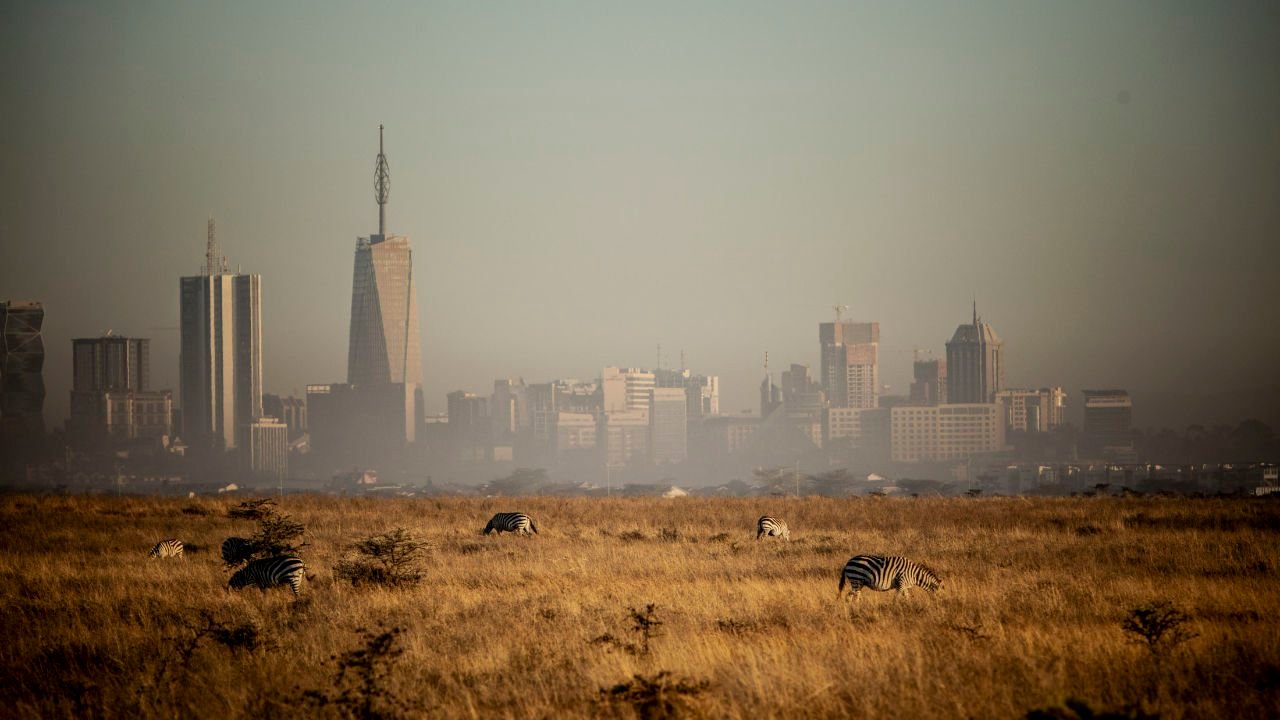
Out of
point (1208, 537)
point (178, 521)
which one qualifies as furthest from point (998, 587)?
point (178, 521)

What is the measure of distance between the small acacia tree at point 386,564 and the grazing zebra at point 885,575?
8866 mm

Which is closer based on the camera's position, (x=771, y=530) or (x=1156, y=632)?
(x=1156, y=632)

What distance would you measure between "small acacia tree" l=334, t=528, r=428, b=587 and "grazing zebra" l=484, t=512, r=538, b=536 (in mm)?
7857

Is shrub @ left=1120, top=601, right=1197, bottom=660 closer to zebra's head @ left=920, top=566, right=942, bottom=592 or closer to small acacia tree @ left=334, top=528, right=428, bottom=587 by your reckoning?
zebra's head @ left=920, top=566, right=942, bottom=592

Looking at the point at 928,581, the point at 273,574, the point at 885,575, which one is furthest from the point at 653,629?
the point at 273,574

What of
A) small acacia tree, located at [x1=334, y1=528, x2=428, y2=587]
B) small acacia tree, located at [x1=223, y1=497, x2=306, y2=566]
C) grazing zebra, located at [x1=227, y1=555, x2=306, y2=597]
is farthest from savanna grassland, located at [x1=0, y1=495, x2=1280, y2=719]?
small acacia tree, located at [x1=223, y1=497, x2=306, y2=566]

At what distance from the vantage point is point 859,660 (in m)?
13.9

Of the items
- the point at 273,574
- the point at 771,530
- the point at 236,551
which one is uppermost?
the point at 273,574

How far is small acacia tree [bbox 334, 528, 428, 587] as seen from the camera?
74.7 ft

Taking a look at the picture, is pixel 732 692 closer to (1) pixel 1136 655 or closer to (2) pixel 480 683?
(2) pixel 480 683

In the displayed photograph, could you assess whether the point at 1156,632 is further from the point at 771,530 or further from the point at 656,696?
the point at 771,530

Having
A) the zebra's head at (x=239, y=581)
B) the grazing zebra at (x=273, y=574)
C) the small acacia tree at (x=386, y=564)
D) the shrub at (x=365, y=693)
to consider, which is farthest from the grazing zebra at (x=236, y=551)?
the shrub at (x=365, y=693)

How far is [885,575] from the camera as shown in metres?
20.4

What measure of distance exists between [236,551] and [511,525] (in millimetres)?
9262
